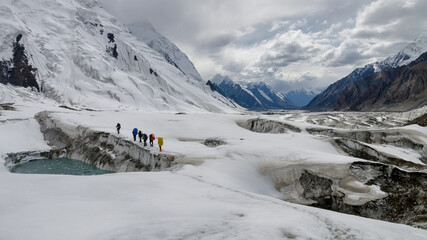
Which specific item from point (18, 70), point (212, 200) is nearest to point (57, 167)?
point (212, 200)

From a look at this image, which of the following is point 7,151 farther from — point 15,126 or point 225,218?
point 225,218

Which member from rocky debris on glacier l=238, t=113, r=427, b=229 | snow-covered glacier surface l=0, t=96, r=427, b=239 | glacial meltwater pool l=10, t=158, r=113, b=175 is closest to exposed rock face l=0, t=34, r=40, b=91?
glacial meltwater pool l=10, t=158, r=113, b=175

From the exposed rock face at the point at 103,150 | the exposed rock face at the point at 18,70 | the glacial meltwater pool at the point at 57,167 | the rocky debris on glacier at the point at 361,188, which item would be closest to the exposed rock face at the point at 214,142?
Answer: the exposed rock face at the point at 103,150

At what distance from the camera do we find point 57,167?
39.7m

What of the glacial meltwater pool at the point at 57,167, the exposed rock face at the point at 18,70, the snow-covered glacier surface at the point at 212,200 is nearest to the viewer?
the snow-covered glacier surface at the point at 212,200

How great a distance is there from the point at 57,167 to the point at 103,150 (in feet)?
22.1

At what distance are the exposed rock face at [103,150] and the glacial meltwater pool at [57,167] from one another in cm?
112

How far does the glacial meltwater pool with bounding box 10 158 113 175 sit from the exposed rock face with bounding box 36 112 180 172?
3.67 feet

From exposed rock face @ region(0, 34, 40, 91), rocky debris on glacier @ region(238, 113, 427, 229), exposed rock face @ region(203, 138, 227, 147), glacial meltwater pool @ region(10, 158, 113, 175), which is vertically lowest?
glacial meltwater pool @ region(10, 158, 113, 175)

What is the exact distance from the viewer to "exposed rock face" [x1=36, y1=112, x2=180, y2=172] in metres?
31.2

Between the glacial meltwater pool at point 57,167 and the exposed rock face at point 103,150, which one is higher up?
the exposed rock face at point 103,150

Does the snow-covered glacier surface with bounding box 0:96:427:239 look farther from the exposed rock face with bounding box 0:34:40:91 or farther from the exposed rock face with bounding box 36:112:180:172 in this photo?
the exposed rock face with bounding box 0:34:40:91

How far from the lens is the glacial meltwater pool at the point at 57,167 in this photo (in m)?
36.9

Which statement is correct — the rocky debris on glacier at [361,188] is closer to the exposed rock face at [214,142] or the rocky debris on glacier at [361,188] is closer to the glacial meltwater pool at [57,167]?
the exposed rock face at [214,142]
